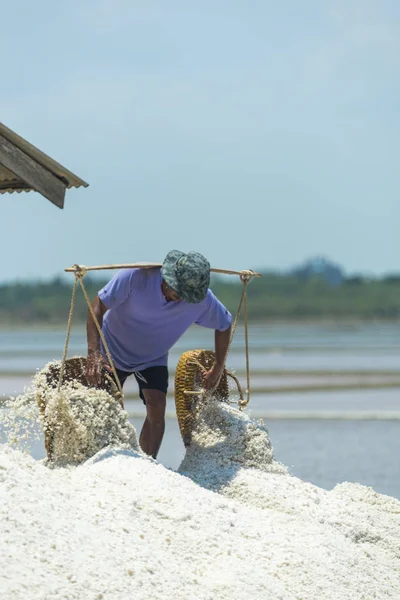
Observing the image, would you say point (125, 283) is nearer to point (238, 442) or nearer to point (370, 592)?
point (238, 442)

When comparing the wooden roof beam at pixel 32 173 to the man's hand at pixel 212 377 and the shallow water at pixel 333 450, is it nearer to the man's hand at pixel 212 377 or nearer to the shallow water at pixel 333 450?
the man's hand at pixel 212 377

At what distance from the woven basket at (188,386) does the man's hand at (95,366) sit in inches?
33.4

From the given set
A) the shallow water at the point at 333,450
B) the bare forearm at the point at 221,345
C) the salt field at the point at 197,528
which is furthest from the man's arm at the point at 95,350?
the shallow water at the point at 333,450

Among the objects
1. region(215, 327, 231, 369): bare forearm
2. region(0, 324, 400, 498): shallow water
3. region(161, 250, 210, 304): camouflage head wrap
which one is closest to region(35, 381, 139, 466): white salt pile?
region(161, 250, 210, 304): camouflage head wrap

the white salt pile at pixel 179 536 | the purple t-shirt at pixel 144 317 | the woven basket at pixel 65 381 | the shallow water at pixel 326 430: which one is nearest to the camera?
the white salt pile at pixel 179 536

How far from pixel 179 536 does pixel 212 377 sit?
1.80 meters

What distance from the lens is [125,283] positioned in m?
5.36

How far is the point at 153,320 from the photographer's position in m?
5.53

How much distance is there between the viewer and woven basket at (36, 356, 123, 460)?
5.14 meters

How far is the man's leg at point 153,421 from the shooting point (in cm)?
580

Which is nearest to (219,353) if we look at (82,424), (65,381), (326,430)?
(65,381)

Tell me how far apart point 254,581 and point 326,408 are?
10567 mm

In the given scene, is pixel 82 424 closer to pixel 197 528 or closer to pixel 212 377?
pixel 197 528

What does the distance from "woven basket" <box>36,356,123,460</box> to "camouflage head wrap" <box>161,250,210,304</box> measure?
644mm
